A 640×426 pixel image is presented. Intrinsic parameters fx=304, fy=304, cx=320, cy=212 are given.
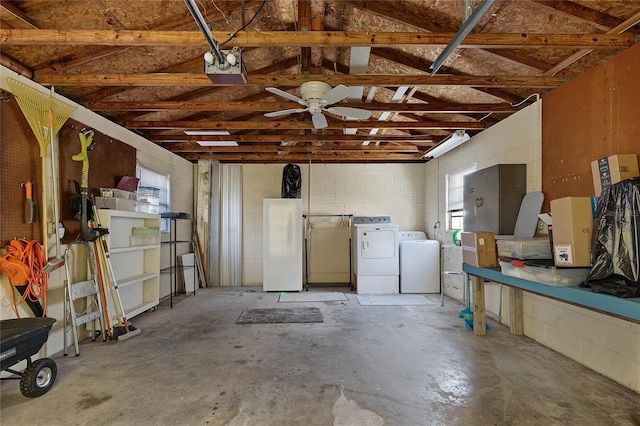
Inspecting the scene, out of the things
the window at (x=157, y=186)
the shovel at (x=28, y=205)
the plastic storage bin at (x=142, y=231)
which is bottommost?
the plastic storage bin at (x=142, y=231)

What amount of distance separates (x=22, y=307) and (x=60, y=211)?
2.99ft

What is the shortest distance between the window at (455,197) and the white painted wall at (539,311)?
123 mm

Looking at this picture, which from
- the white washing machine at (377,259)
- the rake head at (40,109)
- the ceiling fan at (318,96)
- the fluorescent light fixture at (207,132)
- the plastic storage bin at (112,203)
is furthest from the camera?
the white washing machine at (377,259)

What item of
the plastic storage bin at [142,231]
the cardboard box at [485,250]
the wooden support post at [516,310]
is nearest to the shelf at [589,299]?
the cardboard box at [485,250]

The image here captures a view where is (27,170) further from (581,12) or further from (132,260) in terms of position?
(581,12)

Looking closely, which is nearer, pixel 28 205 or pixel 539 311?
pixel 28 205

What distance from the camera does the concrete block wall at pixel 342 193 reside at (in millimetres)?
6219

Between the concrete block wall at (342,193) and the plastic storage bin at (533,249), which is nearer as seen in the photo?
the plastic storage bin at (533,249)

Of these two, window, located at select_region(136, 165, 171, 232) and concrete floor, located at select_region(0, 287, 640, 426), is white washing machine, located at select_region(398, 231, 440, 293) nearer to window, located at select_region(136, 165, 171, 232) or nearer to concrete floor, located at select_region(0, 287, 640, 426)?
concrete floor, located at select_region(0, 287, 640, 426)

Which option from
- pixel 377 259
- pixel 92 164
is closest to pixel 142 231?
pixel 92 164

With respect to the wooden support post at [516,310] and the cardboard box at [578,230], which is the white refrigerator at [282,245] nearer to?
the wooden support post at [516,310]

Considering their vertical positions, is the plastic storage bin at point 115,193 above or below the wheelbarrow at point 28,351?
above

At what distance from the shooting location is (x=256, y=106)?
11.4 feet

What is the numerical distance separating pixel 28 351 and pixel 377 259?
4.30 meters
